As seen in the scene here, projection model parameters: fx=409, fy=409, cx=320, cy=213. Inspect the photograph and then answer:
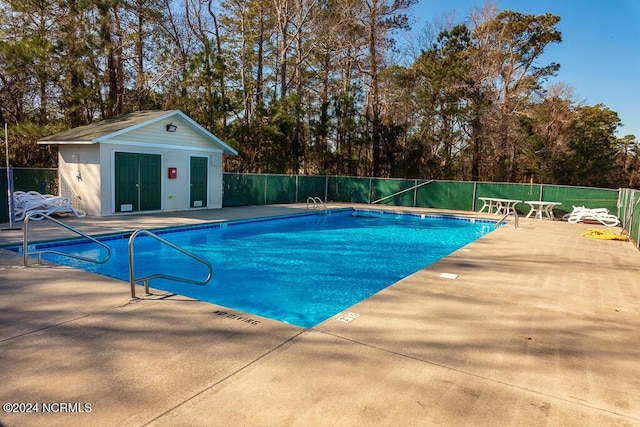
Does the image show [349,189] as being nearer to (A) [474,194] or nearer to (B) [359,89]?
(A) [474,194]

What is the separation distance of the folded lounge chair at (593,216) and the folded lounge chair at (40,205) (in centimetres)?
1490

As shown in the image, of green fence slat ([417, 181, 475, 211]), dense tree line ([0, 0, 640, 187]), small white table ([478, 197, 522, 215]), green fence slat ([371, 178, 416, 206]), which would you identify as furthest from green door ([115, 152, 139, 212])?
small white table ([478, 197, 522, 215])

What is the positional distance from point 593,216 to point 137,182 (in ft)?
46.3

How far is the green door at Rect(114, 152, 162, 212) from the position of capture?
11203 mm

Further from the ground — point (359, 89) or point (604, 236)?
point (359, 89)

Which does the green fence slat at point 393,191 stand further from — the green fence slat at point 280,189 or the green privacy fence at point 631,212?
the green privacy fence at point 631,212

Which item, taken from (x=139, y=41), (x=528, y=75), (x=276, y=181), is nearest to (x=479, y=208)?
(x=276, y=181)

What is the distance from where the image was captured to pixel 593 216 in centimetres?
1315

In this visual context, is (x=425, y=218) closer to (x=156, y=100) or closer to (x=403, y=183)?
(x=403, y=183)

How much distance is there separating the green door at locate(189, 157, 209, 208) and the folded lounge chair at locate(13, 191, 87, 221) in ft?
11.1

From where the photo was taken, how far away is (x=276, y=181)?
56.0ft

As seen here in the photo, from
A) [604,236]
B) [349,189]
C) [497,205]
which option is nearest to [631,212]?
[604,236]

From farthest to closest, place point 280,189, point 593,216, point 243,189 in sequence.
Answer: point 280,189 → point 243,189 → point 593,216

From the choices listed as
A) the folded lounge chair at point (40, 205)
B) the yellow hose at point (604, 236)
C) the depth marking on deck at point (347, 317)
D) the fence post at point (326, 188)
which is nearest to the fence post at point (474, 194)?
the yellow hose at point (604, 236)
